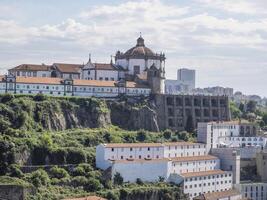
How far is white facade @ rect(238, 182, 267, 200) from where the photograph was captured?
58.8 meters

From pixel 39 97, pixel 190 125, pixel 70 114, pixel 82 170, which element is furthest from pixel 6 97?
pixel 190 125

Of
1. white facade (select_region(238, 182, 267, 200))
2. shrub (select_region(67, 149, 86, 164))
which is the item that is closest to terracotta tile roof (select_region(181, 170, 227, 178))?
white facade (select_region(238, 182, 267, 200))

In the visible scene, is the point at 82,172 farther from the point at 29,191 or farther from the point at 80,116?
the point at 80,116

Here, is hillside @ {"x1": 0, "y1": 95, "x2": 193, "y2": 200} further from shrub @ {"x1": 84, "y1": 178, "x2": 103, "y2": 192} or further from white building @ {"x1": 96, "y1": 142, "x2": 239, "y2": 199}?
white building @ {"x1": 96, "y1": 142, "x2": 239, "y2": 199}

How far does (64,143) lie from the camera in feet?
175

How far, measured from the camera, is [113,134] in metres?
58.7

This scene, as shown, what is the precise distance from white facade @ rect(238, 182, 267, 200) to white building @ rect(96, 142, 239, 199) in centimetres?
196

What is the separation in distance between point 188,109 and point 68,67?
13.0 metres

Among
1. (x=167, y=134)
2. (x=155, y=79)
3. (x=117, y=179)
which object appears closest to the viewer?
(x=117, y=179)

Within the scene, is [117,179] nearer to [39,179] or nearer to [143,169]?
[143,169]

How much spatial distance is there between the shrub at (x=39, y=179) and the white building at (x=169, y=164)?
533 centimetres

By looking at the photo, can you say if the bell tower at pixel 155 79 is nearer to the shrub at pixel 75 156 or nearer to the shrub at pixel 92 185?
the shrub at pixel 75 156

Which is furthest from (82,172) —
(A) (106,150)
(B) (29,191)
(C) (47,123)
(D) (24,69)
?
(D) (24,69)

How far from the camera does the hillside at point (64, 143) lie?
4706cm
